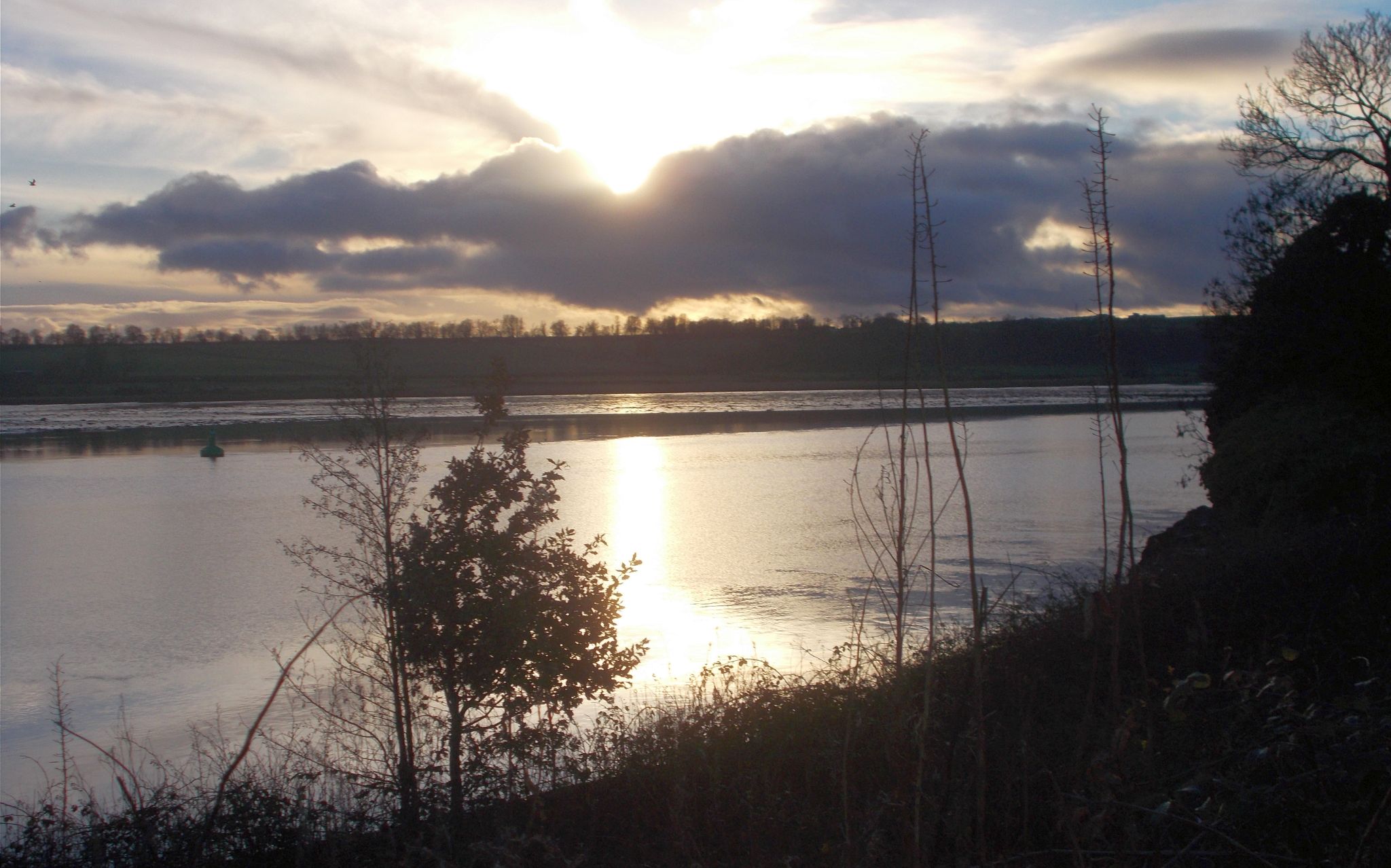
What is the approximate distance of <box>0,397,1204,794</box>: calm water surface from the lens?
390 inches

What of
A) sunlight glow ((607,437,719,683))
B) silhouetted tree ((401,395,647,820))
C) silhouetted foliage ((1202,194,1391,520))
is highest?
silhouetted foliage ((1202,194,1391,520))

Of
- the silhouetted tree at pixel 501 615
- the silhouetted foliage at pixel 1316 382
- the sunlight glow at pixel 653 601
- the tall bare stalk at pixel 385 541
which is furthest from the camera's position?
the silhouetted foliage at pixel 1316 382

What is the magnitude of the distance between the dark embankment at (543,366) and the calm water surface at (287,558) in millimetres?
37762

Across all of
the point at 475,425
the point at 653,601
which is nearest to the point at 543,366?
the point at 475,425

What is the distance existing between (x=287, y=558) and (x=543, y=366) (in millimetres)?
76411

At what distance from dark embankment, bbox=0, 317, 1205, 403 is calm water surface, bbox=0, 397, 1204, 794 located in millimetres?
37762

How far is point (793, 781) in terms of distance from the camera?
20.7ft

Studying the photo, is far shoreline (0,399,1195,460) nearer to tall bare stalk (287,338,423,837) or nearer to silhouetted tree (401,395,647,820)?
tall bare stalk (287,338,423,837)

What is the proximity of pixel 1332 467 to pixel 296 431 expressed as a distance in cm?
3540

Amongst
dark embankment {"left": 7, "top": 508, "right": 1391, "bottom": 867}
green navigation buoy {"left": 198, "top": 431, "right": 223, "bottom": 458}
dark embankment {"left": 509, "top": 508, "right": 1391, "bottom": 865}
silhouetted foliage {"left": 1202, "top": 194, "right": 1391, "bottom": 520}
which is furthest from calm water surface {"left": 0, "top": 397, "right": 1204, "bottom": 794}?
dark embankment {"left": 509, "top": 508, "right": 1391, "bottom": 865}

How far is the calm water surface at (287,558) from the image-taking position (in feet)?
32.5

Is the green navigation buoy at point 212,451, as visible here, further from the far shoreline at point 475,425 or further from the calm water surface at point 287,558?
the calm water surface at point 287,558

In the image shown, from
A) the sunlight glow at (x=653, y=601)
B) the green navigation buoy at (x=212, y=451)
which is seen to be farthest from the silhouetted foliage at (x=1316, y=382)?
the green navigation buoy at (x=212, y=451)

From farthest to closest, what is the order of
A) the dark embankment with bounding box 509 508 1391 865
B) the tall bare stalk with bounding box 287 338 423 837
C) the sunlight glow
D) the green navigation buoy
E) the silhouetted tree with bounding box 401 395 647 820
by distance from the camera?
1. the green navigation buoy
2. the sunlight glow
3. the tall bare stalk with bounding box 287 338 423 837
4. the silhouetted tree with bounding box 401 395 647 820
5. the dark embankment with bounding box 509 508 1391 865
